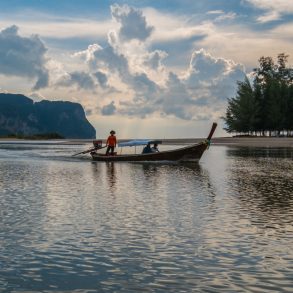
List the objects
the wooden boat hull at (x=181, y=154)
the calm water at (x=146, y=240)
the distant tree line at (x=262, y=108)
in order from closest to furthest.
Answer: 1. the calm water at (x=146, y=240)
2. the wooden boat hull at (x=181, y=154)
3. the distant tree line at (x=262, y=108)

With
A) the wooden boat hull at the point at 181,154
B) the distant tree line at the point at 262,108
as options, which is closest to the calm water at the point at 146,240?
the wooden boat hull at the point at 181,154

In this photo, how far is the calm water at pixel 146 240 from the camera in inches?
377

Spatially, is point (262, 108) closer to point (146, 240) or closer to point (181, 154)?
point (181, 154)

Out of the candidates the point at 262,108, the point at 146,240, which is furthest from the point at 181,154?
the point at 262,108

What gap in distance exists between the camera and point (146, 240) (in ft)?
42.9

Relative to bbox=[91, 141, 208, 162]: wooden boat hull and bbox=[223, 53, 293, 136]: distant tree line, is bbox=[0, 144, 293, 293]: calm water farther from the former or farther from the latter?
bbox=[223, 53, 293, 136]: distant tree line

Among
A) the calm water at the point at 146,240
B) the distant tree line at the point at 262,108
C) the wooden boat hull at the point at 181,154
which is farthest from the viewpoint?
the distant tree line at the point at 262,108

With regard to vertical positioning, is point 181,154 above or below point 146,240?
above

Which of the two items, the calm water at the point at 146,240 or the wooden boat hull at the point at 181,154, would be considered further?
the wooden boat hull at the point at 181,154

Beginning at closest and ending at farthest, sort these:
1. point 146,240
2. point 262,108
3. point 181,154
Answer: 1. point 146,240
2. point 181,154
3. point 262,108

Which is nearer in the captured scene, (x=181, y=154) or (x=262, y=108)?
(x=181, y=154)

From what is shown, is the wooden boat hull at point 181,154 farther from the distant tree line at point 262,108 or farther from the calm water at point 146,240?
the distant tree line at point 262,108

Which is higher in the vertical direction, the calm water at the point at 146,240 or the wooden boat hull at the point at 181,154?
the wooden boat hull at the point at 181,154

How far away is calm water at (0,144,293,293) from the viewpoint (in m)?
9.59
